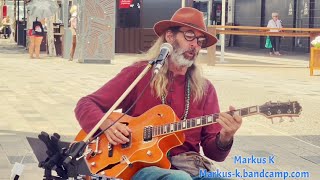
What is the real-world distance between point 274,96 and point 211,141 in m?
9.37

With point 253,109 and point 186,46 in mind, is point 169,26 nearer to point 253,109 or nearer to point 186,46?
point 186,46

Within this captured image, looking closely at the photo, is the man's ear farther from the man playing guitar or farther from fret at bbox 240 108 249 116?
fret at bbox 240 108 249 116

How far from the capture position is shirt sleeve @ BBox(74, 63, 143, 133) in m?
3.99

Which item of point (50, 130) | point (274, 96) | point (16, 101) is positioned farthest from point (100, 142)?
point (274, 96)

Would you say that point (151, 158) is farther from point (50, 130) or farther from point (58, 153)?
point (50, 130)

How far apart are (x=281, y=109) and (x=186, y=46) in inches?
29.6

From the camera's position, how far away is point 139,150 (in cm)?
373

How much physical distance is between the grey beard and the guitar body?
25cm

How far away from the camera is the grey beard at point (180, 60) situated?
389cm

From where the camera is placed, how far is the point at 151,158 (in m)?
3.71

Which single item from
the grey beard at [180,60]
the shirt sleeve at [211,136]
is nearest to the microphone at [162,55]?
the grey beard at [180,60]

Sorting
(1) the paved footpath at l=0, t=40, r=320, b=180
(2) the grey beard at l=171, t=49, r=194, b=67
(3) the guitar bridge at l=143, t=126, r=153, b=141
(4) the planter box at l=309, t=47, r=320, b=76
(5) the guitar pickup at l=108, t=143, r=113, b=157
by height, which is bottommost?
(1) the paved footpath at l=0, t=40, r=320, b=180

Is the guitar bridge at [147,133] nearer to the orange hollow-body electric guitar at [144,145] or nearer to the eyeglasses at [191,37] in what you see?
the orange hollow-body electric guitar at [144,145]

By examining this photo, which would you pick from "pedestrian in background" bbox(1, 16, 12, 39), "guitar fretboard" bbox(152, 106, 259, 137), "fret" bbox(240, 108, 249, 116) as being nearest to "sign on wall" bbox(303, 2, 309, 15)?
"pedestrian in background" bbox(1, 16, 12, 39)
